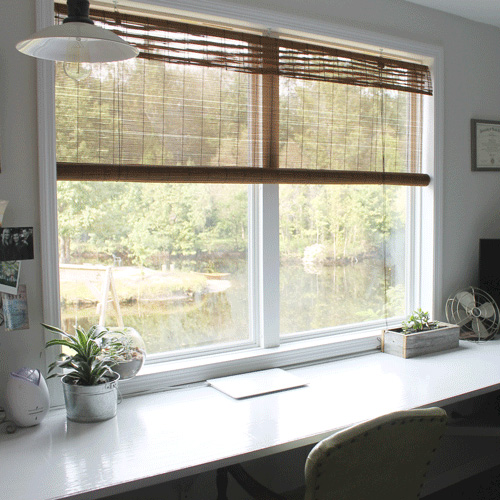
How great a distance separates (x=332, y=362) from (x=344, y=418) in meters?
0.75

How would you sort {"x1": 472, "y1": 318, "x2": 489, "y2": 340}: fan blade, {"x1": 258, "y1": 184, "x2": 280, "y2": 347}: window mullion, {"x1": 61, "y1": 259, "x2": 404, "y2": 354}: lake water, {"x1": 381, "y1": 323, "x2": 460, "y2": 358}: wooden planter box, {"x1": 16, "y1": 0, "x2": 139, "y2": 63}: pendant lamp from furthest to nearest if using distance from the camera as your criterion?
{"x1": 472, "y1": 318, "x2": 489, "y2": 340}: fan blade, {"x1": 381, "y1": 323, "x2": 460, "y2": 358}: wooden planter box, {"x1": 258, "y1": 184, "x2": 280, "y2": 347}: window mullion, {"x1": 61, "y1": 259, "x2": 404, "y2": 354}: lake water, {"x1": 16, "y1": 0, "x2": 139, "y2": 63}: pendant lamp

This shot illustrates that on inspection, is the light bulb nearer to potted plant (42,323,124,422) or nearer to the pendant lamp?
the pendant lamp

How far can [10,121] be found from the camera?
1980mm

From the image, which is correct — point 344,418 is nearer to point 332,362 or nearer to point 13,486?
point 332,362

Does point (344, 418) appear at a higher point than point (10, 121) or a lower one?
lower

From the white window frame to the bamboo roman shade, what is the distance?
7 cm

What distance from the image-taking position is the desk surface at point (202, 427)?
157cm

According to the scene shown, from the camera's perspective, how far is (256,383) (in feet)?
7.67

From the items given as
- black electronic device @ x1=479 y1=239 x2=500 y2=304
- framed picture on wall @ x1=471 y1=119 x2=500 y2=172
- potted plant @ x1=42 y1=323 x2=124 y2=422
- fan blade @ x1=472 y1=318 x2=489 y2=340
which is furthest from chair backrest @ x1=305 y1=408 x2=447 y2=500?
framed picture on wall @ x1=471 y1=119 x2=500 y2=172

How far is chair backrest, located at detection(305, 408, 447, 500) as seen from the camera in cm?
154

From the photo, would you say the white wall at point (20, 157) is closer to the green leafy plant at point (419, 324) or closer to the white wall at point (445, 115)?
the white wall at point (445, 115)

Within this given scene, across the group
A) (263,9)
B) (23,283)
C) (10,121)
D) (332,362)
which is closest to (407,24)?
(263,9)

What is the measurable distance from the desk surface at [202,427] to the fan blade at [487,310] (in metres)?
0.51

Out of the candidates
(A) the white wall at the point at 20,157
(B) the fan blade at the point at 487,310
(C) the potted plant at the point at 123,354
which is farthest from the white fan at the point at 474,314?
(A) the white wall at the point at 20,157
